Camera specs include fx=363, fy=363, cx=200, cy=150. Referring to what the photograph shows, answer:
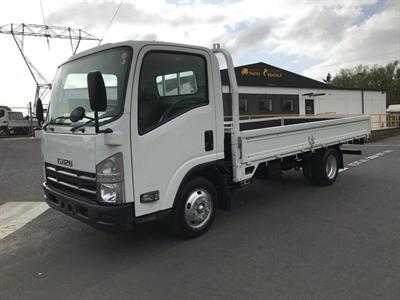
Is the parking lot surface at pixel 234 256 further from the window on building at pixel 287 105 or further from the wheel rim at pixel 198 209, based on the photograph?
the window on building at pixel 287 105

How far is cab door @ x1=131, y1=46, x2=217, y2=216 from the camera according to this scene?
3980 mm

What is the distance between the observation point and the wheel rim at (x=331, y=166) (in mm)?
7645

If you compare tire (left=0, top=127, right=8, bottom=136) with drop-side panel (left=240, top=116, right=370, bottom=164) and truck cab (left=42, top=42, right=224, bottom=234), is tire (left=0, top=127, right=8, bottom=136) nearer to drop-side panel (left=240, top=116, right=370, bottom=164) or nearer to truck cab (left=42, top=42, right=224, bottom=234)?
truck cab (left=42, top=42, right=224, bottom=234)

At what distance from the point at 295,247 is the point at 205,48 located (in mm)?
2753

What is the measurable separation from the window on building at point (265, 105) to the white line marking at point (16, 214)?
→ 784 inches

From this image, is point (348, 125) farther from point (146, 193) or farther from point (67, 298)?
point (67, 298)

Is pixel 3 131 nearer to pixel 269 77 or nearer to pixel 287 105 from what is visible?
pixel 269 77

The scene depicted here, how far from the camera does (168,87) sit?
168 inches

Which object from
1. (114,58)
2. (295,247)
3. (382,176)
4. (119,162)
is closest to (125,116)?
(119,162)

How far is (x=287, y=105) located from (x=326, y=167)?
20.5m

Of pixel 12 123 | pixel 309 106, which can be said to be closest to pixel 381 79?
pixel 309 106

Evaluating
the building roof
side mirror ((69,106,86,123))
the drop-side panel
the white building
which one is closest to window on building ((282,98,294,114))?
the white building

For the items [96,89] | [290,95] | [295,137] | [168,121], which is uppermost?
[290,95]

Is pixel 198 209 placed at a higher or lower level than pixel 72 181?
lower
